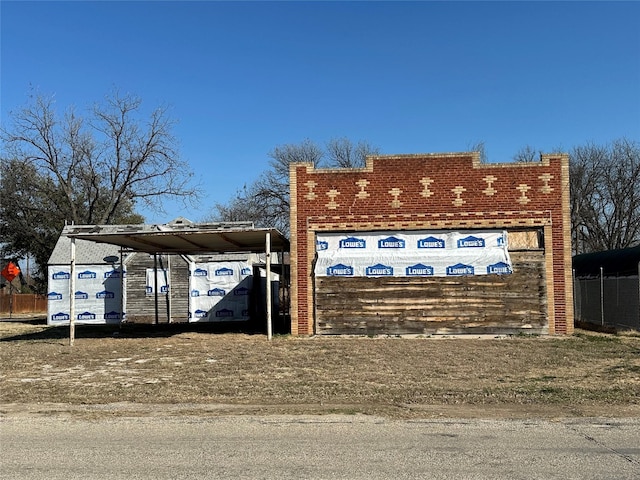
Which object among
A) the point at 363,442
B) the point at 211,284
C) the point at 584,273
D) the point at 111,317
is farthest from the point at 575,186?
the point at 363,442

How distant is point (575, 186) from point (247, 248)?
36.2 metres

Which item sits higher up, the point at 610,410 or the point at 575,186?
the point at 575,186

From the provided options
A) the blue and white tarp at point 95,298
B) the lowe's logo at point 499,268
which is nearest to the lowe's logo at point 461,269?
the lowe's logo at point 499,268

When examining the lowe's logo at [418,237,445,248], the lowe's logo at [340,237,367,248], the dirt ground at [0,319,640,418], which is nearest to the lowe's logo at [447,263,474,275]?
the lowe's logo at [418,237,445,248]

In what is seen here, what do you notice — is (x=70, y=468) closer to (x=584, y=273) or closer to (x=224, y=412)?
(x=224, y=412)

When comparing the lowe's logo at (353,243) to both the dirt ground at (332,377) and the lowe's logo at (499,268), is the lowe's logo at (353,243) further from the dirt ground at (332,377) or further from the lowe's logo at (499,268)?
the lowe's logo at (499,268)

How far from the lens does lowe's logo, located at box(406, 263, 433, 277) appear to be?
709 inches

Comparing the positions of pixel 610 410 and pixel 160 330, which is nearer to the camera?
pixel 610 410

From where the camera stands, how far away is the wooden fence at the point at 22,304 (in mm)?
44156

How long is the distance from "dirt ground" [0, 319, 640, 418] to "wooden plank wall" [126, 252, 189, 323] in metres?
9.47

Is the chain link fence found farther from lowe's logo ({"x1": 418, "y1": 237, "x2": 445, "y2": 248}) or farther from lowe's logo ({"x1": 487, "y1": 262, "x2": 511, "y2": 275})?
lowe's logo ({"x1": 418, "y1": 237, "x2": 445, "y2": 248})

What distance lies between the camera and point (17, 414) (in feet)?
26.9

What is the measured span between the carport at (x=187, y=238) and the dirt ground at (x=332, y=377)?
91.8 inches

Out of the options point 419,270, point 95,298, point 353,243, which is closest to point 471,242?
point 419,270
